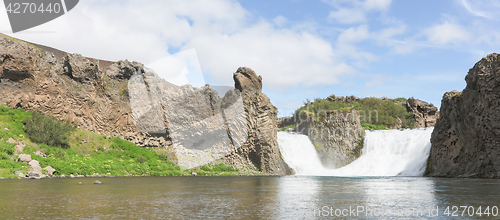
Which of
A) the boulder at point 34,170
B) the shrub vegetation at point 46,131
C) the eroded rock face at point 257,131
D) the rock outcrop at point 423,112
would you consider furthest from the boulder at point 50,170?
the rock outcrop at point 423,112

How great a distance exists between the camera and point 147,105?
196 feet

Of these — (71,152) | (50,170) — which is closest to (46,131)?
(71,152)

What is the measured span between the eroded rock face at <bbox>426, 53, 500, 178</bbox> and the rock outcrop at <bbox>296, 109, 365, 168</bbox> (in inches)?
660

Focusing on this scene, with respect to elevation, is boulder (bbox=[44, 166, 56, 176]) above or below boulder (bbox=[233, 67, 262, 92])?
below

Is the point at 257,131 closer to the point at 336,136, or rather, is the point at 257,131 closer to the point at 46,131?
the point at 336,136

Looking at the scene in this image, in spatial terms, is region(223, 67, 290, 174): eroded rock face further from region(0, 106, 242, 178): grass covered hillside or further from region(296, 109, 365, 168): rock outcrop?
region(296, 109, 365, 168): rock outcrop

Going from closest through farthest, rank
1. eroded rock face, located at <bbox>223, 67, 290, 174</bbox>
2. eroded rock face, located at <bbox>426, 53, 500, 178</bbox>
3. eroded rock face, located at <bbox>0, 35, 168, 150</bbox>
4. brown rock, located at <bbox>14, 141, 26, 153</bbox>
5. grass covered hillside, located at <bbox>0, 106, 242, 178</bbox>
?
grass covered hillside, located at <bbox>0, 106, 242, 178</bbox> < brown rock, located at <bbox>14, 141, 26, 153</bbox> < eroded rock face, located at <bbox>426, 53, 500, 178</bbox> < eroded rock face, located at <bbox>0, 35, 168, 150</bbox> < eroded rock face, located at <bbox>223, 67, 290, 174</bbox>

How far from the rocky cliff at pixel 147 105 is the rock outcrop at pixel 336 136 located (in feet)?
37.0

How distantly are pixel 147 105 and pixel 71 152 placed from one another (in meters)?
19.3

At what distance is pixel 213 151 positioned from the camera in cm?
5556

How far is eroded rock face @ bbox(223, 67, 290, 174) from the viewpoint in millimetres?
53156

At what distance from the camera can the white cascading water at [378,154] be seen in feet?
173

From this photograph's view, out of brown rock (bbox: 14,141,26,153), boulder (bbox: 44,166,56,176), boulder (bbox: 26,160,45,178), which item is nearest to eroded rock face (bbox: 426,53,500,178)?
boulder (bbox: 44,166,56,176)

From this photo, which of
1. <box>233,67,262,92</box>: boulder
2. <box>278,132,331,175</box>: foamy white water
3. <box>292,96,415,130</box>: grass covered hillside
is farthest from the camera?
<box>292,96,415,130</box>: grass covered hillside
